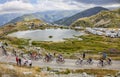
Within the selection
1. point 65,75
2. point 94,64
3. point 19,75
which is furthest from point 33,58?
point 19,75

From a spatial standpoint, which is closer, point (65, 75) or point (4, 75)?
point (4, 75)

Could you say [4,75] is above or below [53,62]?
above

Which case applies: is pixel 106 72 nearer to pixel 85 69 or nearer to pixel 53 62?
pixel 85 69

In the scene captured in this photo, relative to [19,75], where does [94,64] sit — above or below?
below

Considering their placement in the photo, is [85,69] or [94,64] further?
[94,64]

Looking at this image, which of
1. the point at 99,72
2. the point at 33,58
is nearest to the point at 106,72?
the point at 99,72

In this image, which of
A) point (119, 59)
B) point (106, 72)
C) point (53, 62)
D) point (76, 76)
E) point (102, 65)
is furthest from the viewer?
point (119, 59)

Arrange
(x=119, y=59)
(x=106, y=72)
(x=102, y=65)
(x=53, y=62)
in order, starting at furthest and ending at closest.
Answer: (x=119, y=59) → (x=53, y=62) → (x=102, y=65) → (x=106, y=72)

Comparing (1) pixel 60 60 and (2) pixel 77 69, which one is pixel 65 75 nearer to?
(2) pixel 77 69

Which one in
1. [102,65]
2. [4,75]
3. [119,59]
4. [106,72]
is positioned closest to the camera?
[4,75]
